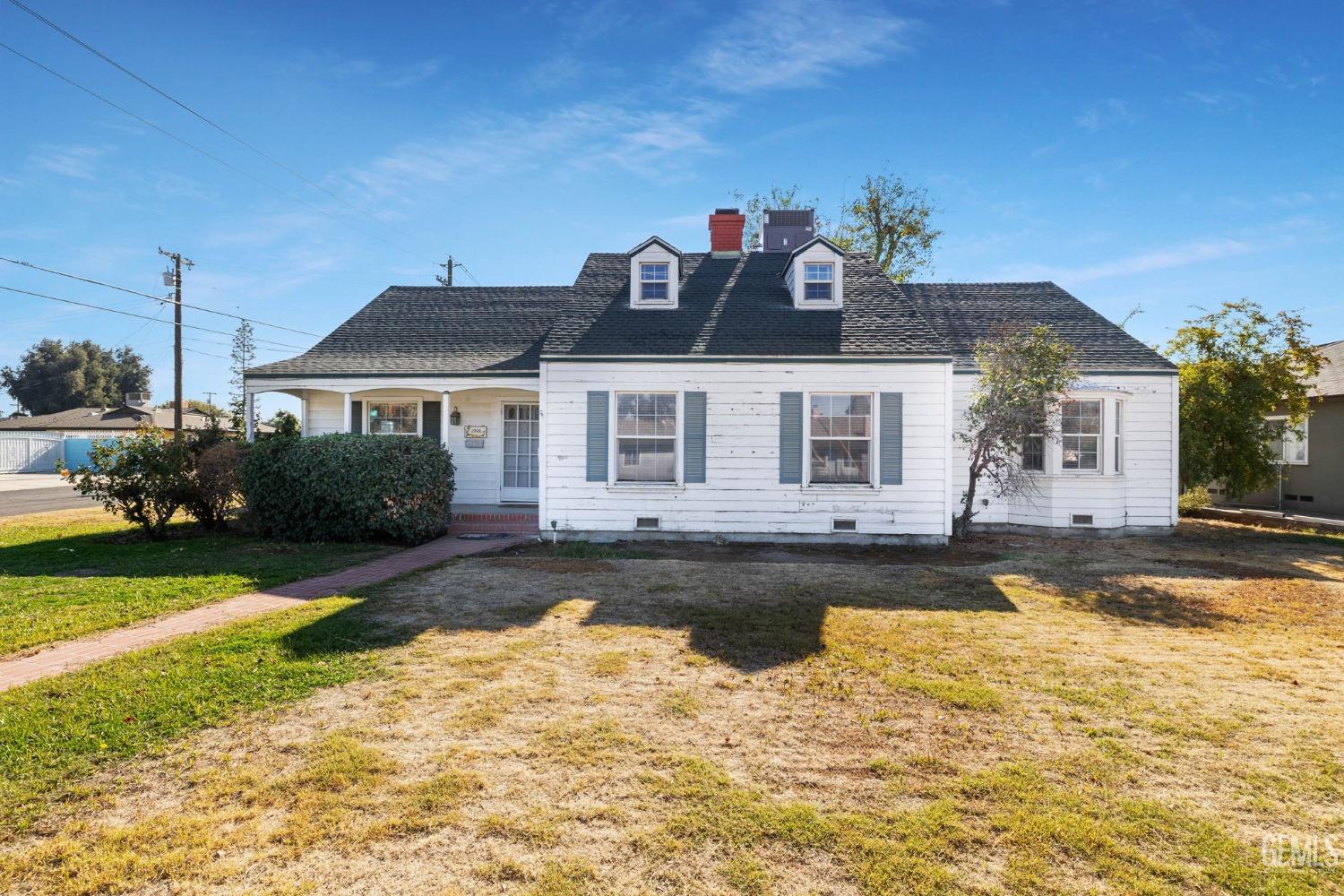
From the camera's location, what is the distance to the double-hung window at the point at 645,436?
444 inches

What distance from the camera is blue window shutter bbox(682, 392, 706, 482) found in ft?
36.6

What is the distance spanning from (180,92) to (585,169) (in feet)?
41.8

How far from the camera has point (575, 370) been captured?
11.3m

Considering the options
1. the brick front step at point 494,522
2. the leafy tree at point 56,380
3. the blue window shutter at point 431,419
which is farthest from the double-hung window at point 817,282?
the leafy tree at point 56,380

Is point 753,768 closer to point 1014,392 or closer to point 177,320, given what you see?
point 1014,392

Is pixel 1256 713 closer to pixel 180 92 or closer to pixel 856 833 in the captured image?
pixel 856 833

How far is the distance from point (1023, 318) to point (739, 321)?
25.2 feet

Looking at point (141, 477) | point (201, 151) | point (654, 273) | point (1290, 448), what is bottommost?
point (141, 477)

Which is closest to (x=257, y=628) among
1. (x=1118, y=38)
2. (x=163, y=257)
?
(x=1118, y=38)

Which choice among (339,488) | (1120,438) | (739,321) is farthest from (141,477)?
(1120,438)

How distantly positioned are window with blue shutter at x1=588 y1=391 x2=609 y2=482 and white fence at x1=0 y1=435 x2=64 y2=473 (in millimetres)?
39624

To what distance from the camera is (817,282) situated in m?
12.4

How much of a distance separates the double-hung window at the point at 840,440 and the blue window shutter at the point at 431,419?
9.04 m

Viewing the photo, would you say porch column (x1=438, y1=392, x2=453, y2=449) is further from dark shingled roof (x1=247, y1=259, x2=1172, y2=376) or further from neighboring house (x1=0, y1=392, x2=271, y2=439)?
neighboring house (x1=0, y1=392, x2=271, y2=439)
